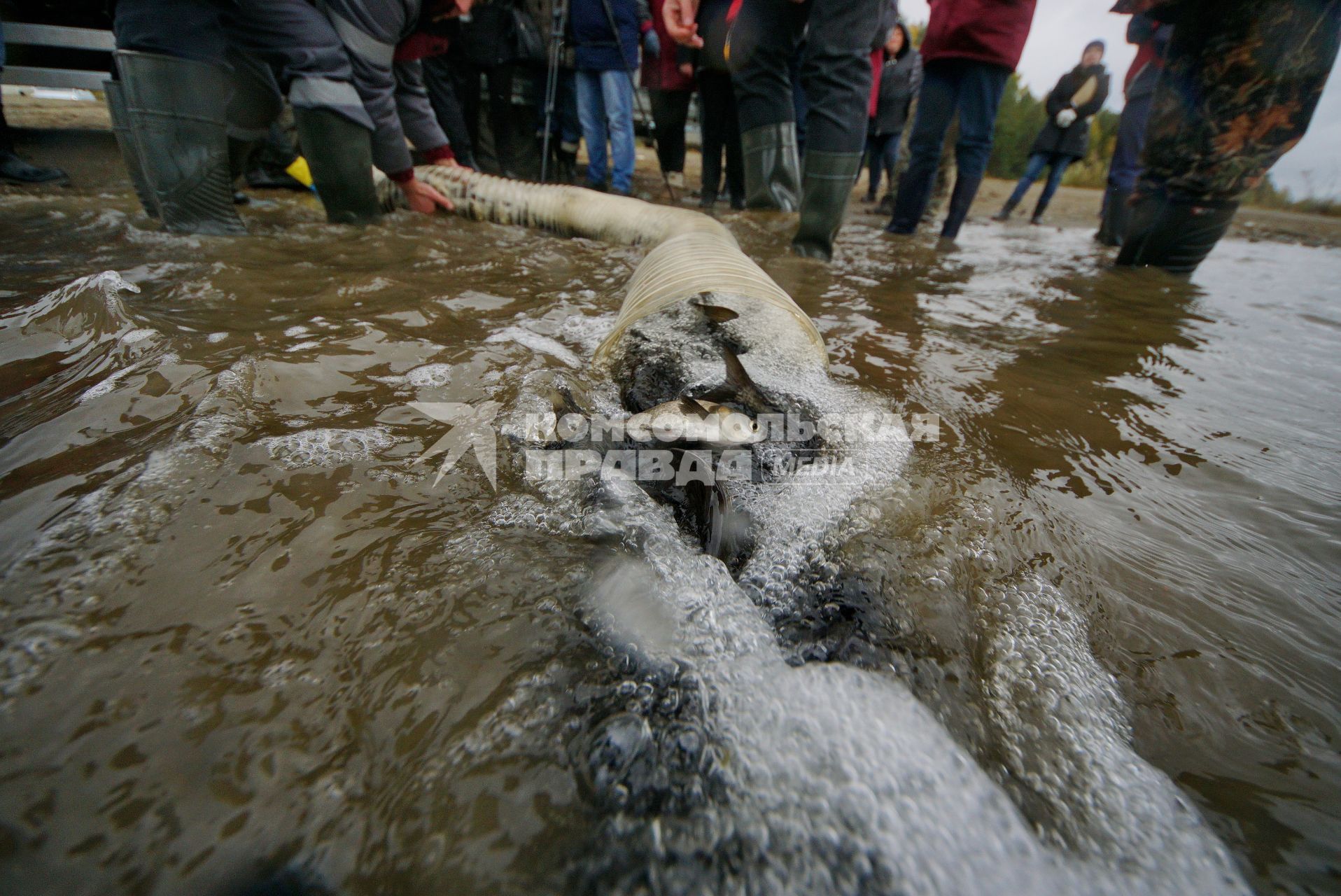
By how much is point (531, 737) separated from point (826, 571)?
51cm

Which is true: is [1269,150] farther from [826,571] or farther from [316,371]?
[316,371]

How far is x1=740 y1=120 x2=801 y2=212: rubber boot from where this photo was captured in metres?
3.20

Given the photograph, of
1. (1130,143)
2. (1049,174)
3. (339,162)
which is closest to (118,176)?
(339,162)

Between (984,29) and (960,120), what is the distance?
573mm

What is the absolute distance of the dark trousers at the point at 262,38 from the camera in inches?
79.3

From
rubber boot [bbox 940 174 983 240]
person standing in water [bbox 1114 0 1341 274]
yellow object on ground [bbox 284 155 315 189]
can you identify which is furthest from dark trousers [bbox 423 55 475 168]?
person standing in water [bbox 1114 0 1341 274]

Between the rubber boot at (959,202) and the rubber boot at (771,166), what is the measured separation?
3.57 feet

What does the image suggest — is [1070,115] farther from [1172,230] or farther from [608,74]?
[608,74]

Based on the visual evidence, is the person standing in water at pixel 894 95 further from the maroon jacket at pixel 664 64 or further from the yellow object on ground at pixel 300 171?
the yellow object on ground at pixel 300 171

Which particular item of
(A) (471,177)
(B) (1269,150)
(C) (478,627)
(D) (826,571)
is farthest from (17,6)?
(B) (1269,150)

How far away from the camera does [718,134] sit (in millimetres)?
4559

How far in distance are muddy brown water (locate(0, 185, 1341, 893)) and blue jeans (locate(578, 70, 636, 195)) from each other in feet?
10.6

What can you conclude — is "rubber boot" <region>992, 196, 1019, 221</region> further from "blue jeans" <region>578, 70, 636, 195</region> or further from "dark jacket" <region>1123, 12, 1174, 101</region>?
"blue jeans" <region>578, 70, 636, 195</region>

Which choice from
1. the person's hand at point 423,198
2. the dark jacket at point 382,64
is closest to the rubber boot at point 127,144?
the dark jacket at point 382,64
